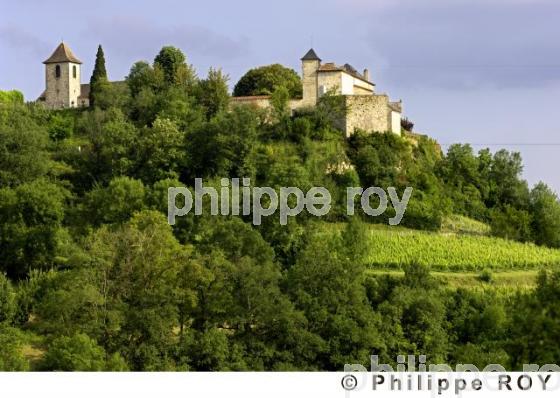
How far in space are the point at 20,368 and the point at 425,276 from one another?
41.4ft

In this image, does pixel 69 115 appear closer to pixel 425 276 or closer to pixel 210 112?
pixel 210 112

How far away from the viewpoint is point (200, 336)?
1149 inches

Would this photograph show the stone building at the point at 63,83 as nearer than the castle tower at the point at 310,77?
No

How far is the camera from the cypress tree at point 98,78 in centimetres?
4978

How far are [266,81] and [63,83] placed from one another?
9142 mm

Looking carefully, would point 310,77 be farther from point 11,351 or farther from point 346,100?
point 11,351

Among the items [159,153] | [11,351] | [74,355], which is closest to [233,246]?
[74,355]

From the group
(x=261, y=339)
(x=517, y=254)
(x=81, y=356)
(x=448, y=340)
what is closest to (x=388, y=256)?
(x=517, y=254)

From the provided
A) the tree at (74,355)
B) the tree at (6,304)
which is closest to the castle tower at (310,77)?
the tree at (6,304)

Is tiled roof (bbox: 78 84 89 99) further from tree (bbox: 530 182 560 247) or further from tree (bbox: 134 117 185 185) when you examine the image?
tree (bbox: 530 182 560 247)

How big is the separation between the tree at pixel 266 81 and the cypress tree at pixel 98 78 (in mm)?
5860

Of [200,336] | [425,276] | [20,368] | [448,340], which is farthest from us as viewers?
[425,276]

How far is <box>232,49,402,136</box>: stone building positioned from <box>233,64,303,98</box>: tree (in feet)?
10.5

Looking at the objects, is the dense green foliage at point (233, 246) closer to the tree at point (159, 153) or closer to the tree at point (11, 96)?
the tree at point (159, 153)
